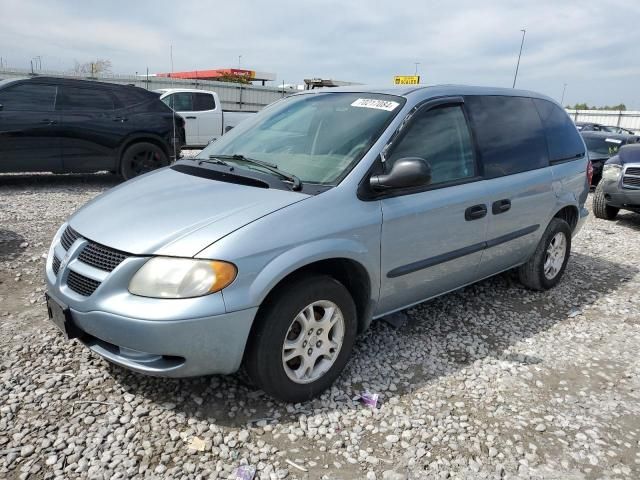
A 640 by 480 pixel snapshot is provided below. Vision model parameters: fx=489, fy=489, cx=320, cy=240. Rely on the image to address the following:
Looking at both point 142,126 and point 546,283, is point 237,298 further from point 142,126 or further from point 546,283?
point 142,126

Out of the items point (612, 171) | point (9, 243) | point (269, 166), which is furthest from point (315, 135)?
point (612, 171)

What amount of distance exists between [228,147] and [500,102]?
2137mm

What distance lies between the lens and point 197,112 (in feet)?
40.5

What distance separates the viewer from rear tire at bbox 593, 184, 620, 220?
7.98 m

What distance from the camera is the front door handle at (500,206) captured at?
3.51 metres

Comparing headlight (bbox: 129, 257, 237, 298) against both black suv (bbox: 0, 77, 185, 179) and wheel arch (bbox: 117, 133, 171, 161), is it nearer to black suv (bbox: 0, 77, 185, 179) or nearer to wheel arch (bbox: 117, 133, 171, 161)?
black suv (bbox: 0, 77, 185, 179)

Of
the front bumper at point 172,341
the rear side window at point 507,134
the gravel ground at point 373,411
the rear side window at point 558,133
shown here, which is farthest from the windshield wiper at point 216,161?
the rear side window at point 558,133

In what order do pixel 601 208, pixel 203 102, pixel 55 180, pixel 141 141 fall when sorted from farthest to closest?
pixel 203 102, pixel 55 180, pixel 141 141, pixel 601 208

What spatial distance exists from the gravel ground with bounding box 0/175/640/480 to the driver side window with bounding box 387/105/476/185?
1204 millimetres

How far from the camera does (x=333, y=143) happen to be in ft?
9.88

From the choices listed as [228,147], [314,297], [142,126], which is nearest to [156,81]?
[142,126]

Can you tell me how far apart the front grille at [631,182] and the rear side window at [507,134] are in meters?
4.12

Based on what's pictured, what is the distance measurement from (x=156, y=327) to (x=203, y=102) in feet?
37.1

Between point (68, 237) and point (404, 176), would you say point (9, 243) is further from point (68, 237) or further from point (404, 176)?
point (404, 176)
